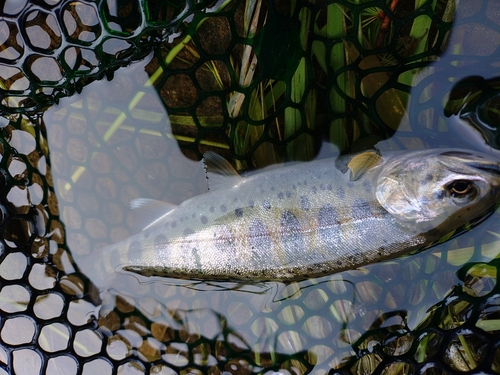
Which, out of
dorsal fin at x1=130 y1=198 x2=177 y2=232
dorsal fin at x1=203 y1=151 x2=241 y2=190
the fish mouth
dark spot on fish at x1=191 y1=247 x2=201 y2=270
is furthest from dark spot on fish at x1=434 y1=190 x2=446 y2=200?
dorsal fin at x1=130 y1=198 x2=177 y2=232

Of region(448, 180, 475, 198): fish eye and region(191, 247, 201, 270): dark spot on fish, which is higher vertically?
region(448, 180, 475, 198): fish eye

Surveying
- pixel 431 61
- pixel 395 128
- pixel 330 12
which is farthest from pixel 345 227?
pixel 330 12

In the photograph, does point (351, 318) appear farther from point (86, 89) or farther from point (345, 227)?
point (86, 89)

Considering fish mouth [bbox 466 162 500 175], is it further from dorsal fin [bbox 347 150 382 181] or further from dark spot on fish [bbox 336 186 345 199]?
dark spot on fish [bbox 336 186 345 199]

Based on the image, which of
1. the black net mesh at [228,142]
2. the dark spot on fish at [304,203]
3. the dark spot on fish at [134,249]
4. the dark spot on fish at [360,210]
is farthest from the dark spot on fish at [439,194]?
the dark spot on fish at [134,249]

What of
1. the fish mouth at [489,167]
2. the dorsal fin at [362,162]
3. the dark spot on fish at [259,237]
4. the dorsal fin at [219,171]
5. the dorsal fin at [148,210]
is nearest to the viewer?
the fish mouth at [489,167]

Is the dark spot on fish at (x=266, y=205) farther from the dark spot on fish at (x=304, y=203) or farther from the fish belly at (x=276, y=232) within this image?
the dark spot on fish at (x=304, y=203)

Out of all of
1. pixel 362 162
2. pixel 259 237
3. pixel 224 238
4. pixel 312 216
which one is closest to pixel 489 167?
pixel 362 162

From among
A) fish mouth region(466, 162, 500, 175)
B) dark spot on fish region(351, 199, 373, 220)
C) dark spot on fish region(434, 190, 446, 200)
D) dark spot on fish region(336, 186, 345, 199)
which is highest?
fish mouth region(466, 162, 500, 175)
